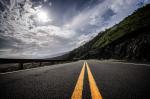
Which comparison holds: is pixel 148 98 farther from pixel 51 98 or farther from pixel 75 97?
pixel 51 98

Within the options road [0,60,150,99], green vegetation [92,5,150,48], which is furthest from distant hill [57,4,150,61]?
road [0,60,150,99]

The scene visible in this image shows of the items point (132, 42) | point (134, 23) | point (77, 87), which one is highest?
point (134, 23)

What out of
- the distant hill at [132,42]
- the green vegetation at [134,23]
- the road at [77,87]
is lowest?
the road at [77,87]

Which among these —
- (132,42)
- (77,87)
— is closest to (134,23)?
(132,42)

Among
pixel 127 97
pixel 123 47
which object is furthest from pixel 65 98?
pixel 123 47

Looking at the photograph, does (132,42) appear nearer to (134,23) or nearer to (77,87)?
(134,23)

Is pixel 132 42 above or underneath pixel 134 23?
underneath

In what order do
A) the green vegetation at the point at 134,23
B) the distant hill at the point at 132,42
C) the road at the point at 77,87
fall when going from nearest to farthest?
the road at the point at 77,87 → the distant hill at the point at 132,42 → the green vegetation at the point at 134,23

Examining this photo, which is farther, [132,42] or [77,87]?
[132,42]

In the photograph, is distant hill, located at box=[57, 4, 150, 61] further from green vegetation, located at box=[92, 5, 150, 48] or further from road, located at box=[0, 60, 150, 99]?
road, located at box=[0, 60, 150, 99]

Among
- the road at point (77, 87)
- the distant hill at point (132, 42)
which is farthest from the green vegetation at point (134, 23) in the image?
the road at point (77, 87)

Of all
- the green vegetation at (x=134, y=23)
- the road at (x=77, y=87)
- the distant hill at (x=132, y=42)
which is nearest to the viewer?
the road at (x=77, y=87)

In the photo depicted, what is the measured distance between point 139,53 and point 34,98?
29.6 metres

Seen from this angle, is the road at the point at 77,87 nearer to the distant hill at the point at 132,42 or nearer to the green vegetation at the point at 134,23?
the distant hill at the point at 132,42
